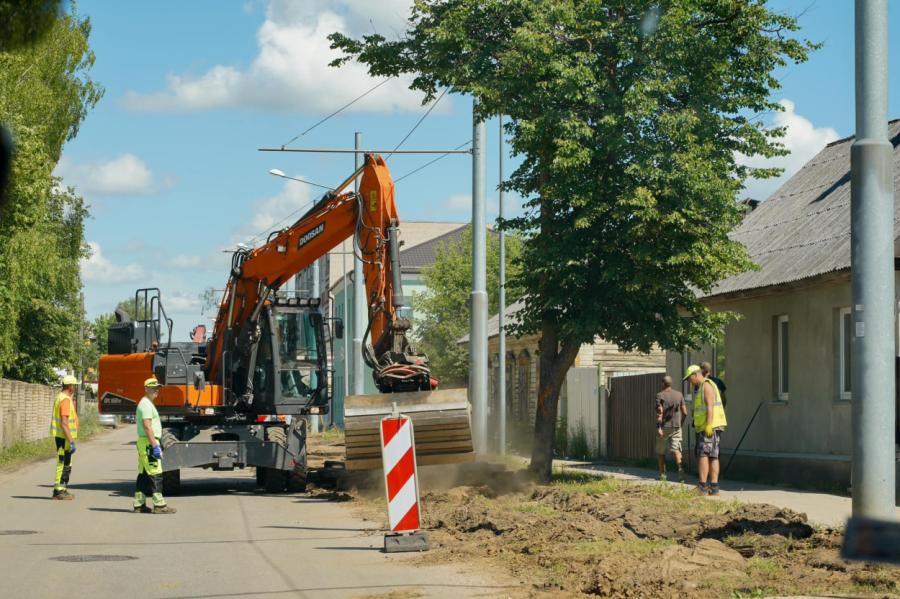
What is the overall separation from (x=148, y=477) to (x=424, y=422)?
12.9 ft

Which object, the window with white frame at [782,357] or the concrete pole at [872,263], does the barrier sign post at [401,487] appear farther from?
the window with white frame at [782,357]

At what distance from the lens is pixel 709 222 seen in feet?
57.5

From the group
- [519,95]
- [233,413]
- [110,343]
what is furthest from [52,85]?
[519,95]

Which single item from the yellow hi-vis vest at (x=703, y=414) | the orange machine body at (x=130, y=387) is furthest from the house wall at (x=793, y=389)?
the orange machine body at (x=130, y=387)

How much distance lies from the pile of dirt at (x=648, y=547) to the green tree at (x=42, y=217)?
6773mm

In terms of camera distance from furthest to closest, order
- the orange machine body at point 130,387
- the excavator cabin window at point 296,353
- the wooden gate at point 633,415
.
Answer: the wooden gate at point 633,415, the excavator cabin window at point 296,353, the orange machine body at point 130,387

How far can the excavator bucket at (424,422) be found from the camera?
16.7 m

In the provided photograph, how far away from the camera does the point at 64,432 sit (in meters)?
19.6

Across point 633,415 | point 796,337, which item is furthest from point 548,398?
point 633,415

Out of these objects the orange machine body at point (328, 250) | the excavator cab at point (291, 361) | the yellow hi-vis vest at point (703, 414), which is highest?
the orange machine body at point (328, 250)

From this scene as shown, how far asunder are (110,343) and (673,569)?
51.2ft

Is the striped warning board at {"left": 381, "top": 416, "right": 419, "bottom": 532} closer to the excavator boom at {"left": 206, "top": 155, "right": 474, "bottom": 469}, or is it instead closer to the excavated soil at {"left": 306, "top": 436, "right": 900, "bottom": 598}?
the excavated soil at {"left": 306, "top": 436, "right": 900, "bottom": 598}

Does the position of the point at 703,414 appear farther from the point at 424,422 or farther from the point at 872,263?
the point at 872,263

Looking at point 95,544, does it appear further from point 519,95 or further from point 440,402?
point 519,95
